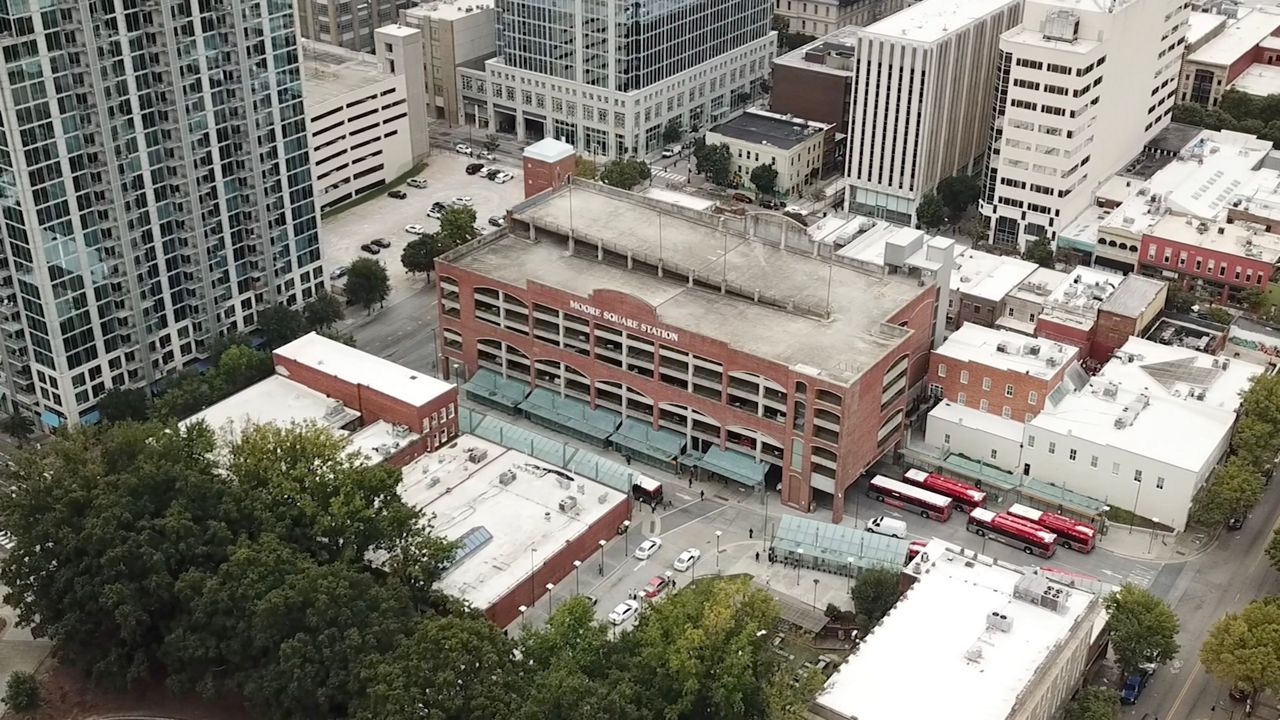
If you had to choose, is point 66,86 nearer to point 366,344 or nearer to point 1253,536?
point 366,344

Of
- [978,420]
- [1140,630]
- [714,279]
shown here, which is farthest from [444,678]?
[978,420]

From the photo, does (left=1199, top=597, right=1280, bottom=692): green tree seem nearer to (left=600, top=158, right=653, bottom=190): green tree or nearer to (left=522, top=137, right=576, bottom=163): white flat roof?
(left=522, top=137, right=576, bottom=163): white flat roof

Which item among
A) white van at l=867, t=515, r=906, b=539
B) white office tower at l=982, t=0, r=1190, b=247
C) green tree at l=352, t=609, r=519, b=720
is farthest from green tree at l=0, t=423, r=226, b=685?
white office tower at l=982, t=0, r=1190, b=247

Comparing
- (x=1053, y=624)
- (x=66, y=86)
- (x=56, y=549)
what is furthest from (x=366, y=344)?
(x=1053, y=624)

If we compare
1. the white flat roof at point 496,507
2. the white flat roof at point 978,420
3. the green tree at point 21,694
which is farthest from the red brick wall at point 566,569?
the green tree at point 21,694

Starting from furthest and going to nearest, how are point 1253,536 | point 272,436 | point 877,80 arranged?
point 877,80 → point 1253,536 → point 272,436

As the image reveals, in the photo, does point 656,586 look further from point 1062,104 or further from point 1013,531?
point 1062,104
